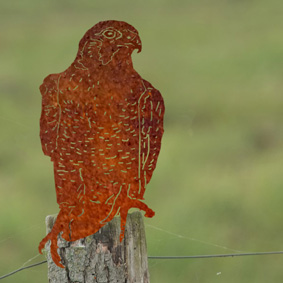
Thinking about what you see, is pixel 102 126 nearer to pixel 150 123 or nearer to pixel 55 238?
pixel 150 123

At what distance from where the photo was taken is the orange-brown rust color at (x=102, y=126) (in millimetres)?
1173

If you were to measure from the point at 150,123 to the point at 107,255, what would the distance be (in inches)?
9.7

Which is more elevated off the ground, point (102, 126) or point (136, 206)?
point (102, 126)

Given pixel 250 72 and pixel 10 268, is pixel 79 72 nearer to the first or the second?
pixel 10 268

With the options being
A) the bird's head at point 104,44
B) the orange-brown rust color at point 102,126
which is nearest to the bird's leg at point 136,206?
the orange-brown rust color at point 102,126

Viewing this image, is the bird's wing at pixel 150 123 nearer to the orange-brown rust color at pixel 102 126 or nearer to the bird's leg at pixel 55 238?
the orange-brown rust color at pixel 102 126

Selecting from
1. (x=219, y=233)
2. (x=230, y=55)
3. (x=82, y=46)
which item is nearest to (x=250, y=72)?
(x=230, y=55)

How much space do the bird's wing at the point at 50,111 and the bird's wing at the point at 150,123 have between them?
0.15 metres

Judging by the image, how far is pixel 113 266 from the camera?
1.15 meters

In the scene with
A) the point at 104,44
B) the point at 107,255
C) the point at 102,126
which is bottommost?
the point at 107,255

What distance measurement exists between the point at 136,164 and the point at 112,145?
0.18 ft

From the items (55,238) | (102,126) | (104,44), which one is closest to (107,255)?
(55,238)

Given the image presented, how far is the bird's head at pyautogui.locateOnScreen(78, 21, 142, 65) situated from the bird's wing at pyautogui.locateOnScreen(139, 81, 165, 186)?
79 mm

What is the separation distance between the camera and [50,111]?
1.18 m
